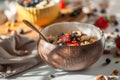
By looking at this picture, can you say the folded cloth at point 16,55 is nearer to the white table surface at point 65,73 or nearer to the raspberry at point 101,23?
the white table surface at point 65,73

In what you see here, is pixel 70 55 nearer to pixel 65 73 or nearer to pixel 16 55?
pixel 65 73

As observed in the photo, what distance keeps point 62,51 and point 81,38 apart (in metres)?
0.11

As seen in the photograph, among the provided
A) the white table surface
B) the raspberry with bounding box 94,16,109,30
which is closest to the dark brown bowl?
the white table surface

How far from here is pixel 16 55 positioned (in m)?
0.97

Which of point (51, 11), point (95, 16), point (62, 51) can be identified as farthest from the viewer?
point (95, 16)

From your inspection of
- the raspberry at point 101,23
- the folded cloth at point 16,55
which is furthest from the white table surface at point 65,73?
the raspberry at point 101,23

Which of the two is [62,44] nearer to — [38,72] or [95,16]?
[38,72]

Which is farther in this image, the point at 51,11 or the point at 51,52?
the point at 51,11

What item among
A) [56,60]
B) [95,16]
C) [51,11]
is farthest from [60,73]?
[95,16]

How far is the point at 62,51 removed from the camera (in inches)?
33.1

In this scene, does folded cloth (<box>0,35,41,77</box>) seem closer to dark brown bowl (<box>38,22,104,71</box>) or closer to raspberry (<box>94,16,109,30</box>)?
dark brown bowl (<box>38,22,104,71</box>)

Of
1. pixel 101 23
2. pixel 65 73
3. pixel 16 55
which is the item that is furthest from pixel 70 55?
pixel 101 23

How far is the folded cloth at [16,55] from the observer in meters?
0.91

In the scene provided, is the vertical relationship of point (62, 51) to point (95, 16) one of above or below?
below
